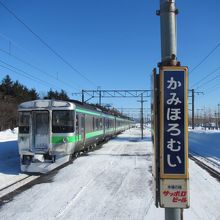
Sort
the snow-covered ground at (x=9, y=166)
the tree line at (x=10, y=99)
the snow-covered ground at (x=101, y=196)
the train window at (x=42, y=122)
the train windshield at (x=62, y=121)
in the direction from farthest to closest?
1. the tree line at (x=10, y=99)
2. the train window at (x=42, y=122)
3. the train windshield at (x=62, y=121)
4. the snow-covered ground at (x=9, y=166)
5. the snow-covered ground at (x=101, y=196)

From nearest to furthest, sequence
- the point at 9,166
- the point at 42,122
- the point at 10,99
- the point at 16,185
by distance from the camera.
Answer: the point at 16,185 < the point at 9,166 < the point at 42,122 < the point at 10,99

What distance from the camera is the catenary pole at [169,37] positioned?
2760 mm

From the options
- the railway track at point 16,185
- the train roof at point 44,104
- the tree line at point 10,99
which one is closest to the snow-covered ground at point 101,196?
the railway track at point 16,185

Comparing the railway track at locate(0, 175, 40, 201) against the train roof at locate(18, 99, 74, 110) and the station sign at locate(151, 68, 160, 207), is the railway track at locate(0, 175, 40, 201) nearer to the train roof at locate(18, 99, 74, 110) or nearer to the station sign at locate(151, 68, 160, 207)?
the train roof at locate(18, 99, 74, 110)

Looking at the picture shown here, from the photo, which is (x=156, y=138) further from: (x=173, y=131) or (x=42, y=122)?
(x=42, y=122)

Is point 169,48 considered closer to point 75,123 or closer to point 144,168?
point 144,168

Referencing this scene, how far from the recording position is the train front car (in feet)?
45.9

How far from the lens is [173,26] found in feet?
9.13

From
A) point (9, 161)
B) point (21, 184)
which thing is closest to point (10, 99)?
point (9, 161)

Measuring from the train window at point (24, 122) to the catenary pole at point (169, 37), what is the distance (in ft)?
40.1

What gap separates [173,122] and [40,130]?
12492mm

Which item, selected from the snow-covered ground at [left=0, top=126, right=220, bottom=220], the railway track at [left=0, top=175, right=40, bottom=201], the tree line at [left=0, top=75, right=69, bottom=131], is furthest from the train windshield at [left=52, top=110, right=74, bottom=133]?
the tree line at [left=0, top=75, right=69, bottom=131]

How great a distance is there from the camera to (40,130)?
1477cm

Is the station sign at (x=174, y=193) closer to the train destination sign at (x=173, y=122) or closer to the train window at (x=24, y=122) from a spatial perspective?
the train destination sign at (x=173, y=122)
